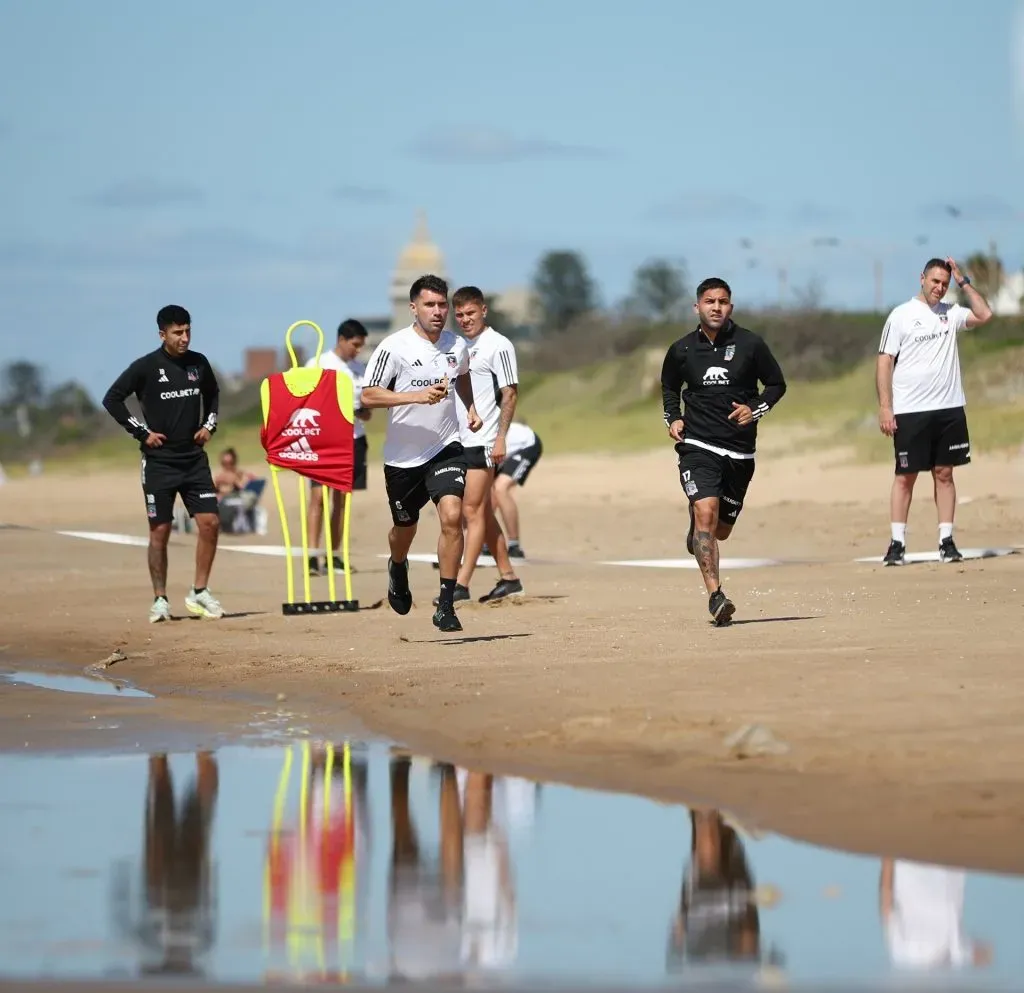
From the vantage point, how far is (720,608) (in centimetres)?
1212

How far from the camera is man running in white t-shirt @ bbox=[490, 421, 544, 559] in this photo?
56.0 feet

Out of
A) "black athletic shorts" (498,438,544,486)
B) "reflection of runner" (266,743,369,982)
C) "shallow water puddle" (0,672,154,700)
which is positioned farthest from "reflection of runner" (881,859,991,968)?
"black athletic shorts" (498,438,544,486)

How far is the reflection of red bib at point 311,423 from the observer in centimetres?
1401

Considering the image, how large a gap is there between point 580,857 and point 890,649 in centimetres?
442

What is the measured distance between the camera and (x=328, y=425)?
46.3 feet

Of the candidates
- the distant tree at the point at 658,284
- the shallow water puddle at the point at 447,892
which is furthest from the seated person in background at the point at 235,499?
the distant tree at the point at 658,284

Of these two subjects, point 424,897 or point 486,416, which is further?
point 486,416

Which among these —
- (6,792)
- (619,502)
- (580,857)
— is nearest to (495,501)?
(6,792)

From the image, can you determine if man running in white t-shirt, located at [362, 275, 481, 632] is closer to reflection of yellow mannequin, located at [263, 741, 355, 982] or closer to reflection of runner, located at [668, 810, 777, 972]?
reflection of yellow mannequin, located at [263, 741, 355, 982]

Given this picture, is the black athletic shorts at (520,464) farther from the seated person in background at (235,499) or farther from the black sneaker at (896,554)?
the seated person in background at (235,499)

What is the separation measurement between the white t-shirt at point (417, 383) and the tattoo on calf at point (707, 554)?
1.47 m

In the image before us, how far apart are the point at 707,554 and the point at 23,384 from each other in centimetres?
14157

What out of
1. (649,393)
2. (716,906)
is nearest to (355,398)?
(716,906)

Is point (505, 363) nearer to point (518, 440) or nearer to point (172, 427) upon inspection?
point (172, 427)
